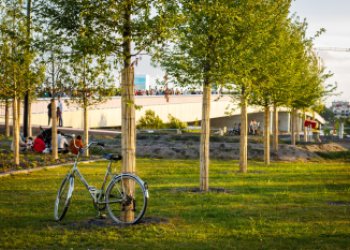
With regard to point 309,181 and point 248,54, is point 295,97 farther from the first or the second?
A: point 248,54

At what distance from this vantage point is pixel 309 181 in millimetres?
19938

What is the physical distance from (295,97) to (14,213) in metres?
17.7

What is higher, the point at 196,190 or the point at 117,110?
the point at 117,110

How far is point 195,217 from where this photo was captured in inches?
471

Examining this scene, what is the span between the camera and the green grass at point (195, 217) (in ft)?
31.7

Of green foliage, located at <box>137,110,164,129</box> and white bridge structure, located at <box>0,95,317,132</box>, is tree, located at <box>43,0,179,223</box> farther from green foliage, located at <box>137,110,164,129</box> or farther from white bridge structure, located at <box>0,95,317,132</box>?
green foliage, located at <box>137,110,164,129</box>

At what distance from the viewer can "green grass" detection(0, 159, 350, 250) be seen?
9.65 meters

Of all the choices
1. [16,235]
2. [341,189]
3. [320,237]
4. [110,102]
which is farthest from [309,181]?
[110,102]

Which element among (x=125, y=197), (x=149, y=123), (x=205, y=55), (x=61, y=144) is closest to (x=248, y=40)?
(x=205, y=55)

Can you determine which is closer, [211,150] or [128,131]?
[128,131]

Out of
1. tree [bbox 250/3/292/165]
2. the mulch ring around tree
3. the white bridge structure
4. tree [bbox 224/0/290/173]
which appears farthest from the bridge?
the mulch ring around tree

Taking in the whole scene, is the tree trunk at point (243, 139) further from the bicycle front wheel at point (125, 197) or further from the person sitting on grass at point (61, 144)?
the bicycle front wheel at point (125, 197)

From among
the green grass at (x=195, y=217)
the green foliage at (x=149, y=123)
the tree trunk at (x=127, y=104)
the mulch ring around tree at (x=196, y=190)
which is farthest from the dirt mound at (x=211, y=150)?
the tree trunk at (x=127, y=104)

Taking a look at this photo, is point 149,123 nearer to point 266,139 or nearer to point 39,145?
point 39,145
